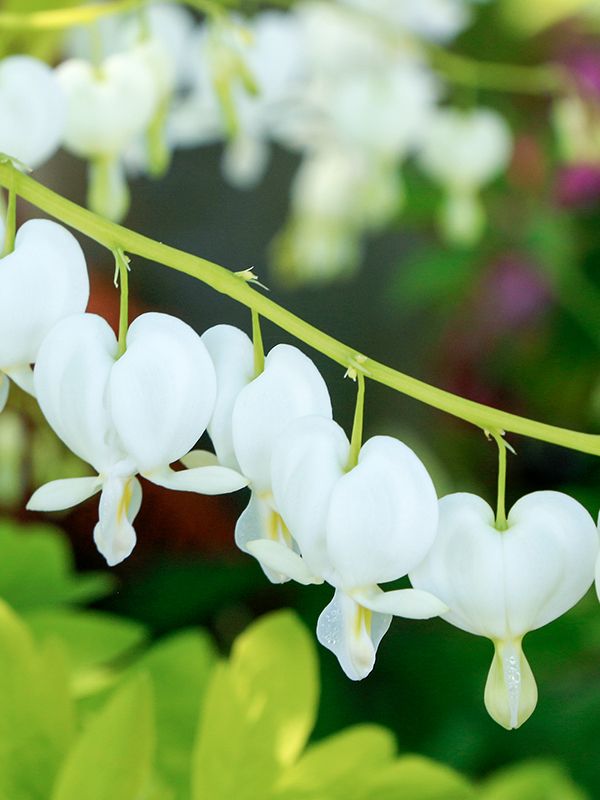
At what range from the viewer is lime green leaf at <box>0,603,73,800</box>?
491 millimetres

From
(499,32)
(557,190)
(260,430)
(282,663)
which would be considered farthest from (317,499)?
(499,32)

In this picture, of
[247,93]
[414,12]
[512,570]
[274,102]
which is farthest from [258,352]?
[414,12]

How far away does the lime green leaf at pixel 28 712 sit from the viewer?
491 millimetres

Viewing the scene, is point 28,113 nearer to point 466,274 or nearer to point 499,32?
point 466,274

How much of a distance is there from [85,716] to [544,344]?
1.31 m

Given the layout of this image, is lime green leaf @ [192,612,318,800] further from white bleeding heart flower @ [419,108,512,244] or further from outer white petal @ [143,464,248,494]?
white bleeding heart flower @ [419,108,512,244]

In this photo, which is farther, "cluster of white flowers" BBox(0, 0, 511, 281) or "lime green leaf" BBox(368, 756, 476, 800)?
"cluster of white flowers" BBox(0, 0, 511, 281)

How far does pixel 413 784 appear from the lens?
0.52 m

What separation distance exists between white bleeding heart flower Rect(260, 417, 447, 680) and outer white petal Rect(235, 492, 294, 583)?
0.04 m

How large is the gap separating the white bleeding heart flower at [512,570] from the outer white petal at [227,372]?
10cm

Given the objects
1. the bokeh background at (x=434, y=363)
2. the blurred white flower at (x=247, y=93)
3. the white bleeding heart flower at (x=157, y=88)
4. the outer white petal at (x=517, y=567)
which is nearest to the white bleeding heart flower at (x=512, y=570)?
the outer white petal at (x=517, y=567)

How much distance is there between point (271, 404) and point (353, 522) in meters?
0.06

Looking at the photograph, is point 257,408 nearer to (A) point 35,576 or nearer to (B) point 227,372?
(B) point 227,372

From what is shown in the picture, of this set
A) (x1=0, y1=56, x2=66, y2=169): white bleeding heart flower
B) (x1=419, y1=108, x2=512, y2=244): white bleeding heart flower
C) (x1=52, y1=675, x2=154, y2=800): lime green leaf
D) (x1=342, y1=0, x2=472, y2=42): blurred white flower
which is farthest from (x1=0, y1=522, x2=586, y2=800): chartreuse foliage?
(x1=342, y1=0, x2=472, y2=42): blurred white flower
